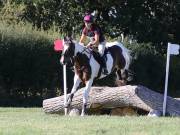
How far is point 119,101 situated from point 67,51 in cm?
237

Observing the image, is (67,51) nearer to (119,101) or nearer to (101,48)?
(101,48)

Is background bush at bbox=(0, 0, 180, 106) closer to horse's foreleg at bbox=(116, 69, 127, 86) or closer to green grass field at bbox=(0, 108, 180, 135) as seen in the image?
horse's foreleg at bbox=(116, 69, 127, 86)

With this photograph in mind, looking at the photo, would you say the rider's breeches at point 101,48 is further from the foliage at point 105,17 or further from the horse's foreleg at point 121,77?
the foliage at point 105,17

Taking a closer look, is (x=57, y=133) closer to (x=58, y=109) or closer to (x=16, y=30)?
(x=58, y=109)

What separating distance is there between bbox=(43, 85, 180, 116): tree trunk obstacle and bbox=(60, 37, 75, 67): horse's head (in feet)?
5.64

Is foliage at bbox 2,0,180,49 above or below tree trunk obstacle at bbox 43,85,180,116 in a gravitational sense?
above

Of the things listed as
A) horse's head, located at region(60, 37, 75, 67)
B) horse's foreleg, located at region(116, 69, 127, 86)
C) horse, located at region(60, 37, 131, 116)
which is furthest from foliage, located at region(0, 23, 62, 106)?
horse's head, located at region(60, 37, 75, 67)

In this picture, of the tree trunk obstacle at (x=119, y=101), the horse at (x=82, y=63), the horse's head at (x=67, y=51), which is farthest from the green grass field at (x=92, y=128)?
the tree trunk obstacle at (x=119, y=101)

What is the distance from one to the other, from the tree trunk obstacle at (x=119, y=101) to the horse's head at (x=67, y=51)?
5.64ft

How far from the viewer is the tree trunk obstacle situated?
18.5 meters

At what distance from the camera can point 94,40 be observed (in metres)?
18.7

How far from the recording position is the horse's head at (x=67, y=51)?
689 inches

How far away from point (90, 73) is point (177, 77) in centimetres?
1870

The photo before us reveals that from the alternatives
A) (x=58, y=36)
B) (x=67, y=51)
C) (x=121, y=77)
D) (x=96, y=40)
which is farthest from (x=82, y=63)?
(x=58, y=36)
